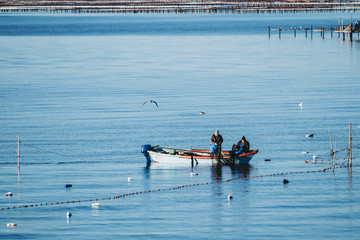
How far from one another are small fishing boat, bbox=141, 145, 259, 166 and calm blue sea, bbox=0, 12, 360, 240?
0.55m

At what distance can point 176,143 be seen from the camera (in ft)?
170

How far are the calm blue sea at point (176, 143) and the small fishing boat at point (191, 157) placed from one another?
1.81 ft

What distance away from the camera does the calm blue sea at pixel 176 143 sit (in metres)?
35.2

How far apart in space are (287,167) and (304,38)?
113276 mm

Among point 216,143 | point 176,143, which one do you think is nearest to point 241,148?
point 216,143

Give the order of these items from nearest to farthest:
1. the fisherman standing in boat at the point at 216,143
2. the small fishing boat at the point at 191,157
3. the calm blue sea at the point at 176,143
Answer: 1. the calm blue sea at the point at 176,143
2. the fisherman standing in boat at the point at 216,143
3. the small fishing boat at the point at 191,157

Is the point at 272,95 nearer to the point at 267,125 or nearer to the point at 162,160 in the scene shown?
the point at 267,125

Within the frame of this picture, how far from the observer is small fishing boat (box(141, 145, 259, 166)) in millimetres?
45656

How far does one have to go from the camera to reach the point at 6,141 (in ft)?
174

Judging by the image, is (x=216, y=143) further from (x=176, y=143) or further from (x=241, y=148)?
(x=176, y=143)

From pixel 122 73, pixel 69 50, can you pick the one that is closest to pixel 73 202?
pixel 122 73

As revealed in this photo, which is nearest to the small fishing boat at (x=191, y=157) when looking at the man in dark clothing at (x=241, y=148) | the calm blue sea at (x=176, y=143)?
the man in dark clothing at (x=241, y=148)

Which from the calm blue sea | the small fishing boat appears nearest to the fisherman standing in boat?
the small fishing boat

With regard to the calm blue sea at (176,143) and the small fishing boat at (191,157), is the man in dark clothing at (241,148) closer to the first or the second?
the small fishing boat at (191,157)
